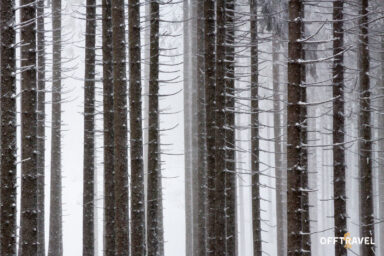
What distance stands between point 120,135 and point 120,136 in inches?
0.8

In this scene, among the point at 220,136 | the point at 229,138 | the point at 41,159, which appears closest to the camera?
the point at 220,136

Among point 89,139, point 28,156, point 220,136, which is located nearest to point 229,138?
point 220,136

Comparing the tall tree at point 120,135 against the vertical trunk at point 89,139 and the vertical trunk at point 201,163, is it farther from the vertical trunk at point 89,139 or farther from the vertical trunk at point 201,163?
the vertical trunk at point 201,163

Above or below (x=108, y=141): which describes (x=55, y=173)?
below

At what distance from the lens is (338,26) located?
405 inches

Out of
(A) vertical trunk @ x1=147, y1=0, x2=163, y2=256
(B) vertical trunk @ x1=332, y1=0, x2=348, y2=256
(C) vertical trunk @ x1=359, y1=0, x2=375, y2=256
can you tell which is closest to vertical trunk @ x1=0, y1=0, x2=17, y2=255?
(A) vertical trunk @ x1=147, y1=0, x2=163, y2=256

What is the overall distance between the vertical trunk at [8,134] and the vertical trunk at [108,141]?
268 centimetres

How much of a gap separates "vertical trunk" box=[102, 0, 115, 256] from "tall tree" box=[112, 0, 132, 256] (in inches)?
31.0

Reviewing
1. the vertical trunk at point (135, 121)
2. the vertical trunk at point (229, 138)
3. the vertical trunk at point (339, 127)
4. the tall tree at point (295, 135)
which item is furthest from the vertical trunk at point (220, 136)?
the tall tree at point (295, 135)

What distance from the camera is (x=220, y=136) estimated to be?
34.4 ft

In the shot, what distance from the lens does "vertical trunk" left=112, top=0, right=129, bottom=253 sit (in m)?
9.11

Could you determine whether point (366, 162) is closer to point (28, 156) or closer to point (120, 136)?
point (120, 136)

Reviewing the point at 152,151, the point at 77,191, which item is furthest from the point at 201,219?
the point at 77,191

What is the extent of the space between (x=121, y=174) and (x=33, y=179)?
1699 millimetres
